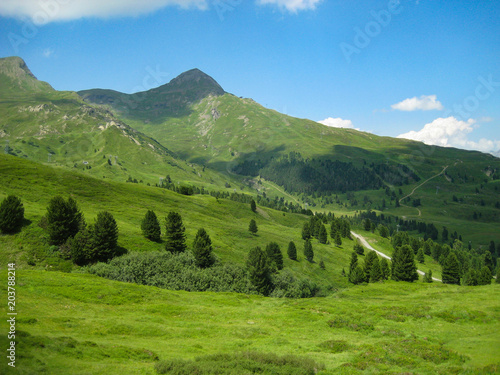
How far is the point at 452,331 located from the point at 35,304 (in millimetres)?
49446

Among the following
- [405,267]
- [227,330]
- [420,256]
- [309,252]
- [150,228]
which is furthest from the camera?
[420,256]

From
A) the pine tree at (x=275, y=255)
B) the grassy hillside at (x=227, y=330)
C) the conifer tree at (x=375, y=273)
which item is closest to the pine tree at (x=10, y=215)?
the grassy hillside at (x=227, y=330)

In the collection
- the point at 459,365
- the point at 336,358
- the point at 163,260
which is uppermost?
the point at 459,365

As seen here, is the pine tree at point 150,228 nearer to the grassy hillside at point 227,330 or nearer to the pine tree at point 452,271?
the grassy hillside at point 227,330

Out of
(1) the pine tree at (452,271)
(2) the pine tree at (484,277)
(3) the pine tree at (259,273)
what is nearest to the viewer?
(3) the pine tree at (259,273)

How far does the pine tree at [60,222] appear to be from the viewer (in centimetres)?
6638

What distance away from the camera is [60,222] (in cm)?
6688

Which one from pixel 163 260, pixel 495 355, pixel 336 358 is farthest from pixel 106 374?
pixel 163 260

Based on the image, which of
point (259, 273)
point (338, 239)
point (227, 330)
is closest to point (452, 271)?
point (338, 239)

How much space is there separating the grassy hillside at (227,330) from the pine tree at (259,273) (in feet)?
54.2

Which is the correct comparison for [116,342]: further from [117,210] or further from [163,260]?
[117,210]

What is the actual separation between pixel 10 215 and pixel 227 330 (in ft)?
190

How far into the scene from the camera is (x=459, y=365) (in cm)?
2441

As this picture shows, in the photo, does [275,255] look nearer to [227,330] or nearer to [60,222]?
[60,222]
